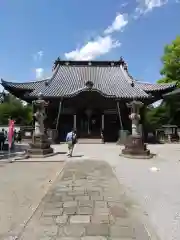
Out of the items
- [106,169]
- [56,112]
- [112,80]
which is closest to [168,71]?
[112,80]

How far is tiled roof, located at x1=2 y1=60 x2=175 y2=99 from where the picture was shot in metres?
32.6

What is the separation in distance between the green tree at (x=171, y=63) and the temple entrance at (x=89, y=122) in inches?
555

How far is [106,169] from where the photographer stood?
1197cm

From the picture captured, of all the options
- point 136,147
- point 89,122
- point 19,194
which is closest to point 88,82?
point 89,122

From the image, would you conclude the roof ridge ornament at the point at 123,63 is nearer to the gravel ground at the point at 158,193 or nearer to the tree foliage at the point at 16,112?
the tree foliage at the point at 16,112

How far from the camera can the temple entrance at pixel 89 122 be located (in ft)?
107

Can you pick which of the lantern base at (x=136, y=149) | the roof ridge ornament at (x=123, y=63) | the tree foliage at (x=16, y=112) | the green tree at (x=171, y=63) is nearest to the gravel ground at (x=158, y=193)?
the lantern base at (x=136, y=149)

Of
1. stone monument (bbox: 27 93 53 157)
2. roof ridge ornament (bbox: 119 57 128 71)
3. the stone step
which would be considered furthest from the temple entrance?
stone monument (bbox: 27 93 53 157)

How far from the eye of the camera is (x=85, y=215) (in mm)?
5688

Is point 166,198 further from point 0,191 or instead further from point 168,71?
point 168,71

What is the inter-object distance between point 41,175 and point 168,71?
34.5 m

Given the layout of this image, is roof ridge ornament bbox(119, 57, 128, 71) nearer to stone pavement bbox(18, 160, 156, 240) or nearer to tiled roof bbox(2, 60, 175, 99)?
tiled roof bbox(2, 60, 175, 99)

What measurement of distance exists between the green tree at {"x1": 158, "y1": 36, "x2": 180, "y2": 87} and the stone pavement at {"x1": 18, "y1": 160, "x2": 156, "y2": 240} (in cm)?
3532

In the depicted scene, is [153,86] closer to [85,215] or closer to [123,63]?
[123,63]
